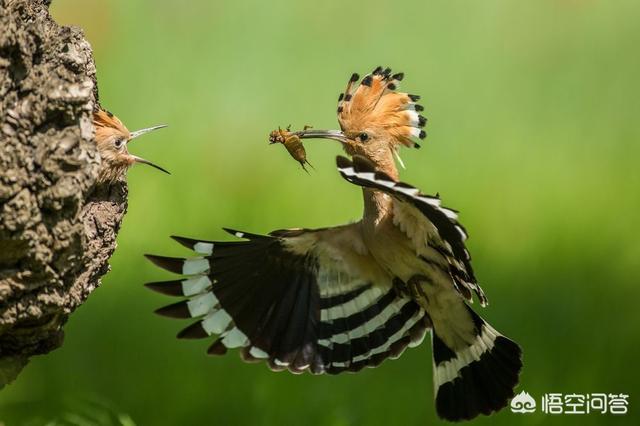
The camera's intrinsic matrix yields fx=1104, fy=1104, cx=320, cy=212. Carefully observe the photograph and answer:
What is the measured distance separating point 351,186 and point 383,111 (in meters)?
1.06

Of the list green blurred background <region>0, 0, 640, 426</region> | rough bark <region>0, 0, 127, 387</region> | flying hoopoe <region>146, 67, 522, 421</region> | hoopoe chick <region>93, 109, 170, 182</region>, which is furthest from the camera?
green blurred background <region>0, 0, 640, 426</region>

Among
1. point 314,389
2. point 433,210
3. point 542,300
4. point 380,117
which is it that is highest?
point 380,117

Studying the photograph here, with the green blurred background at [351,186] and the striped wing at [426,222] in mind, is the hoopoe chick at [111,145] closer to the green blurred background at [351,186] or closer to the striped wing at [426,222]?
the striped wing at [426,222]

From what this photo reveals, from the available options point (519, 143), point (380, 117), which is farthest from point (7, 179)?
point (519, 143)

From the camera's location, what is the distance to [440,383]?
2.60 metres

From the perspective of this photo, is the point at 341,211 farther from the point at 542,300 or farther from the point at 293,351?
the point at 293,351

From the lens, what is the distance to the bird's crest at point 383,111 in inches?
93.8

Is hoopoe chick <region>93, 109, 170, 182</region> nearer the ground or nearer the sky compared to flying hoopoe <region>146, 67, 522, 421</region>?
nearer the sky

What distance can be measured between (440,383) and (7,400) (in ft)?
3.75

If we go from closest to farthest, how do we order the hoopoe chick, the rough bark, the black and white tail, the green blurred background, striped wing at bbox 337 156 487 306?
1. the rough bark
2. striped wing at bbox 337 156 487 306
3. the hoopoe chick
4. the black and white tail
5. the green blurred background

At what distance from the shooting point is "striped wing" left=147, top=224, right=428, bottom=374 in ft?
8.07

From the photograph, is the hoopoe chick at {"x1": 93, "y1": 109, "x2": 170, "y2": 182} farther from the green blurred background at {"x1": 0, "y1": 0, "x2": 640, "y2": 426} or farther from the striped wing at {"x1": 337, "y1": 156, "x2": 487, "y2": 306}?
the green blurred background at {"x1": 0, "y1": 0, "x2": 640, "y2": 426}

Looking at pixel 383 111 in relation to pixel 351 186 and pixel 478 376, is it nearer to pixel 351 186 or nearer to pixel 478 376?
pixel 478 376

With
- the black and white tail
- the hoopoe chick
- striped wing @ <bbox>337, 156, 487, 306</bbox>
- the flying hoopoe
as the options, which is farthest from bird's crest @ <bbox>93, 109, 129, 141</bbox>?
the black and white tail
